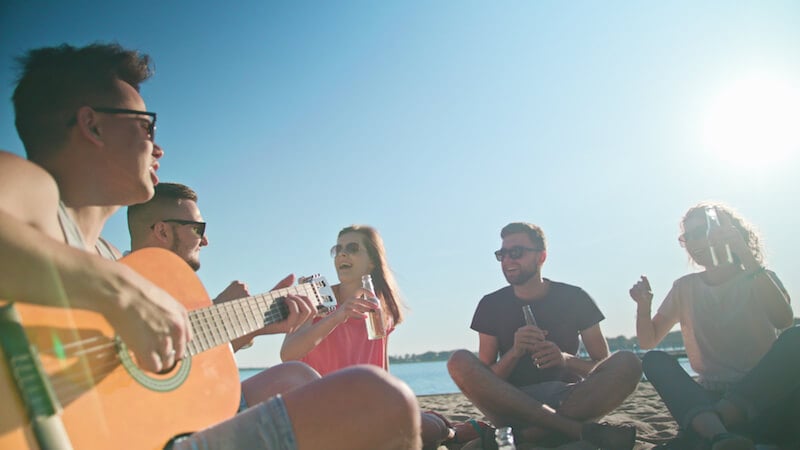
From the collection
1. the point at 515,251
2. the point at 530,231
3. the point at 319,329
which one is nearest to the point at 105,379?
the point at 319,329

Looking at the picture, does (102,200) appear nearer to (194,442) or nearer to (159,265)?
(159,265)

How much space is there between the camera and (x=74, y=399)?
4.68ft

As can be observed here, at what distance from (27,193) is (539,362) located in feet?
11.4

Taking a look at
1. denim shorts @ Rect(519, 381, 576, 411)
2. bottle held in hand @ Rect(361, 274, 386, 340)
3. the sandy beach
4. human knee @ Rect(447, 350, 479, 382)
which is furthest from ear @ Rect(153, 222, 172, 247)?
denim shorts @ Rect(519, 381, 576, 411)

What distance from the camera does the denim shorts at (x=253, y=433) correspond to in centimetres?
152

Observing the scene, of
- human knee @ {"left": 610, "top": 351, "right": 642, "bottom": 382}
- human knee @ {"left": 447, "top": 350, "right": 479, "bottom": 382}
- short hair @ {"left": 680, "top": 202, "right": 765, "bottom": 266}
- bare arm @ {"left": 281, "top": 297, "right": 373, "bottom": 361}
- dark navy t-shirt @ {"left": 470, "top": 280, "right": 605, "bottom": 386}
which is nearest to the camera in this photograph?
bare arm @ {"left": 281, "top": 297, "right": 373, "bottom": 361}

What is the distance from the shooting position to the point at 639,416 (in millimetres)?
5047

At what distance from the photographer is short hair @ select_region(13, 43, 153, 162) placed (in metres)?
1.90

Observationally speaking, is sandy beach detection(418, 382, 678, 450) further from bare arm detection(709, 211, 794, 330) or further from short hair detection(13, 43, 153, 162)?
short hair detection(13, 43, 153, 162)

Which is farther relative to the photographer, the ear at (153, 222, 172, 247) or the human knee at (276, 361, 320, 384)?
the ear at (153, 222, 172, 247)

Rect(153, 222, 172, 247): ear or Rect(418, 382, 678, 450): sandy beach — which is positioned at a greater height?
Rect(153, 222, 172, 247): ear

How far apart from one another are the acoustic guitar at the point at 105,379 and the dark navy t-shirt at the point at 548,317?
304cm

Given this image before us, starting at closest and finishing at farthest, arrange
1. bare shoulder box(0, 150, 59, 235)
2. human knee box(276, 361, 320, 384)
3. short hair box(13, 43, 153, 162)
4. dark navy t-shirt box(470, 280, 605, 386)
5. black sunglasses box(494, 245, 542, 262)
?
bare shoulder box(0, 150, 59, 235) → short hair box(13, 43, 153, 162) → human knee box(276, 361, 320, 384) → dark navy t-shirt box(470, 280, 605, 386) → black sunglasses box(494, 245, 542, 262)

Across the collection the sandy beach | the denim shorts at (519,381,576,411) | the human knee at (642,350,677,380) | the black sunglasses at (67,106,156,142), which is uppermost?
the black sunglasses at (67,106,156,142)
